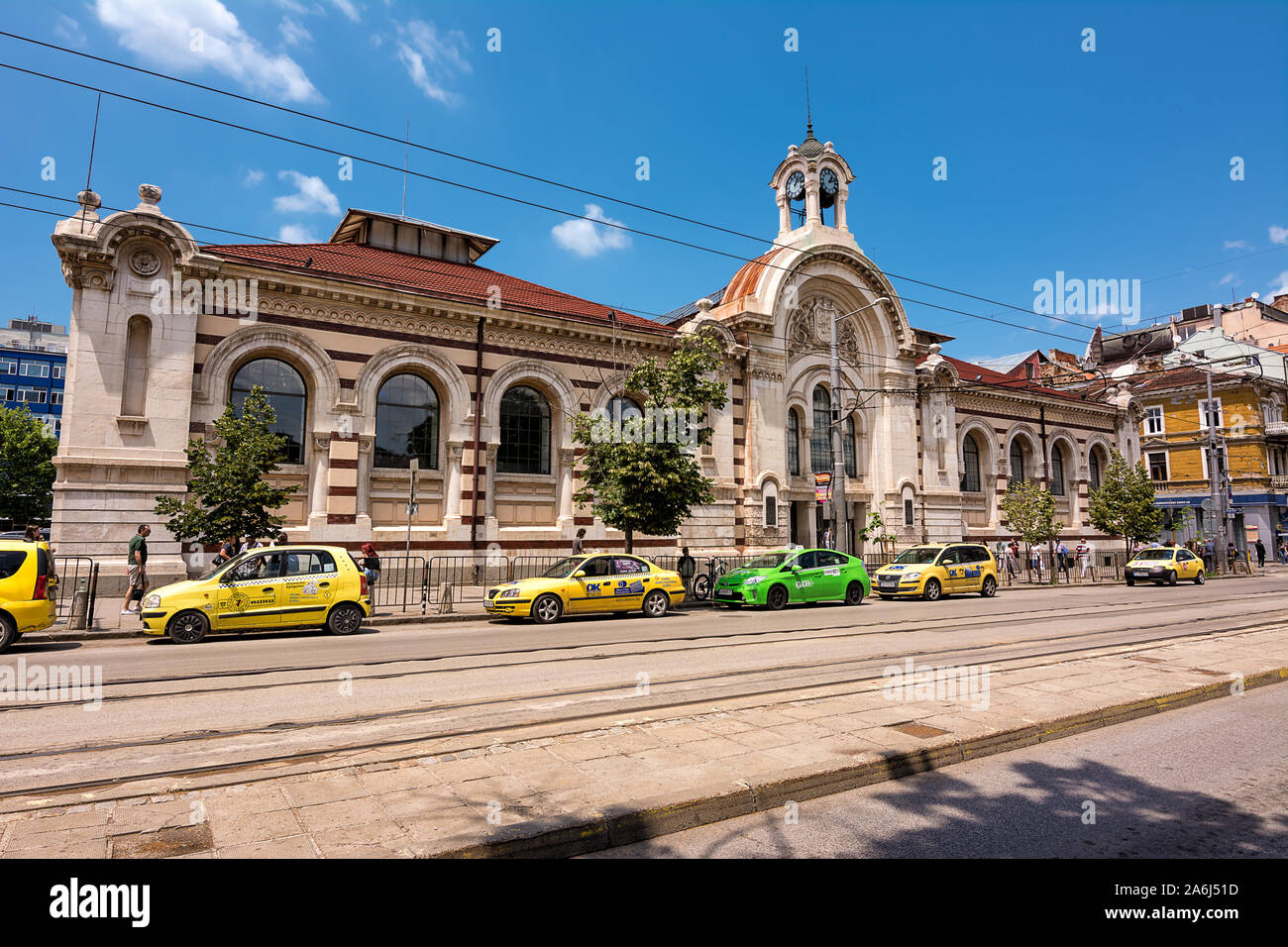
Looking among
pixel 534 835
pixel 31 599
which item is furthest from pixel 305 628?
pixel 534 835

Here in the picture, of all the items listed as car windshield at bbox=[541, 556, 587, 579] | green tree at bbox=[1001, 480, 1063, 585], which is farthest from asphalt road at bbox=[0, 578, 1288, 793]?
green tree at bbox=[1001, 480, 1063, 585]

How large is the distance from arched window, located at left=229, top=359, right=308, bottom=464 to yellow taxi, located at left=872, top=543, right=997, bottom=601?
60.9 ft

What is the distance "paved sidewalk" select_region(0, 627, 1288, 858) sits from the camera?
3795 mm

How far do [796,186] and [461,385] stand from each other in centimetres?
1910

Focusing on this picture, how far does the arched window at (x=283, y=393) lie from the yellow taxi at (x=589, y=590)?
28.6 feet

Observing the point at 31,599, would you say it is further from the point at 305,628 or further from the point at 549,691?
the point at 549,691

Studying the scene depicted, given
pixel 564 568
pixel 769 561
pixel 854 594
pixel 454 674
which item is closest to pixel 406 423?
pixel 564 568

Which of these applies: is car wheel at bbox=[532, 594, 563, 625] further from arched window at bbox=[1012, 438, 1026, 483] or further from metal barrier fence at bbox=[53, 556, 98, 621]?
arched window at bbox=[1012, 438, 1026, 483]

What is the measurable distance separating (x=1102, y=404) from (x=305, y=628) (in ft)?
147

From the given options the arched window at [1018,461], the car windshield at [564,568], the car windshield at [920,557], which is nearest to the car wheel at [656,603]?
the car windshield at [564,568]

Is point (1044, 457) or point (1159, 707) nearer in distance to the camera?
point (1159, 707)

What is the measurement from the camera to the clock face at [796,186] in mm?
31516

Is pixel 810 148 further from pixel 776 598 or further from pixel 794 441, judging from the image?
pixel 776 598
